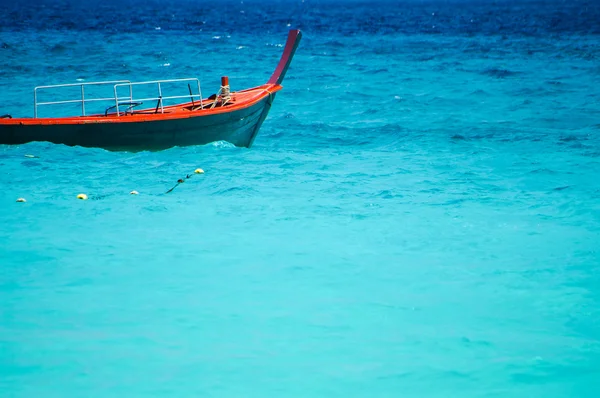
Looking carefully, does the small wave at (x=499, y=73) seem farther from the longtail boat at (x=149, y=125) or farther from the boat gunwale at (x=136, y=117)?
the boat gunwale at (x=136, y=117)

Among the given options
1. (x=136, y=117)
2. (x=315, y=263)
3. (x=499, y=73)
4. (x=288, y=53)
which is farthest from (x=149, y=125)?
(x=499, y=73)

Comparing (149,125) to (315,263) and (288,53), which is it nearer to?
(288,53)

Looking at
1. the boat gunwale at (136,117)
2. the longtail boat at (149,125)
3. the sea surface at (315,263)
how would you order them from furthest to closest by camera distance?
1. the longtail boat at (149,125)
2. the boat gunwale at (136,117)
3. the sea surface at (315,263)

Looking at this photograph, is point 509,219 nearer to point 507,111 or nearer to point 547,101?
point 507,111

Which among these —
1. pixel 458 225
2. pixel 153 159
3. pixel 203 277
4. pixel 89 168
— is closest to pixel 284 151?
pixel 153 159

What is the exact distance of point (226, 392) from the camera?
21.6 ft

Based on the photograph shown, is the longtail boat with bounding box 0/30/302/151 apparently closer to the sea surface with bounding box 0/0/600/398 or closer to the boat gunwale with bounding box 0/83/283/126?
the boat gunwale with bounding box 0/83/283/126

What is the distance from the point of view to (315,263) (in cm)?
967

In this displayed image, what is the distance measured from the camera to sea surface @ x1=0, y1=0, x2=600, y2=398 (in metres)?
6.89

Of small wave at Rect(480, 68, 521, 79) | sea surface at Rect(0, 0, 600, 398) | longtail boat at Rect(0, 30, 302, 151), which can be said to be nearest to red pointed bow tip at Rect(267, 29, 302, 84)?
longtail boat at Rect(0, 30, 302, 151)

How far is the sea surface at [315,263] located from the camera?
6895mm

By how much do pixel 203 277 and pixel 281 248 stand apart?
5.00 ft

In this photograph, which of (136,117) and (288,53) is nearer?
(136,117)

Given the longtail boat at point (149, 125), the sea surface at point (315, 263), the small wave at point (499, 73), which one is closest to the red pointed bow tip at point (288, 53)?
the longtail boat at point (149, 125)
